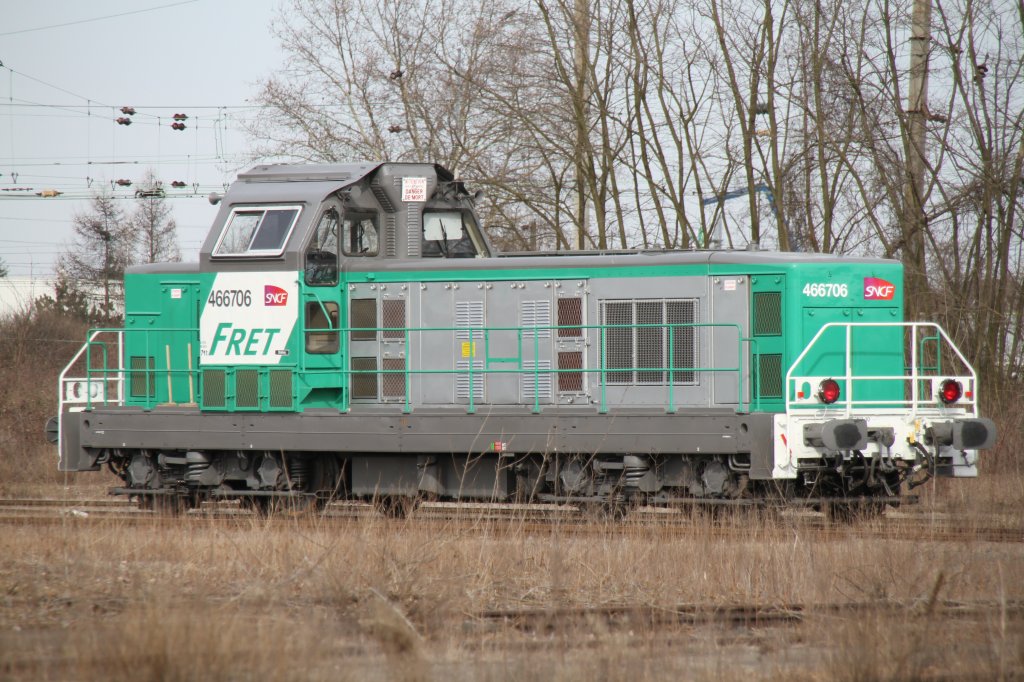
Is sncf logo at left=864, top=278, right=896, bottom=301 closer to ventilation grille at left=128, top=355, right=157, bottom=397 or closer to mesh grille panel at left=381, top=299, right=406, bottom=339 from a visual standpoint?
mesh grille panel at left=381, top=299, right=406, bottom=339

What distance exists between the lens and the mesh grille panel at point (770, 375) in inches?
400

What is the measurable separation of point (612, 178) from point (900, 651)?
13344 mm

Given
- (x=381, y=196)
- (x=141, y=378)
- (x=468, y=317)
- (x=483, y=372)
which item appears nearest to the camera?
→ (x=483, y=372)

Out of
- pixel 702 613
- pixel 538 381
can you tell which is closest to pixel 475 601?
pixel 702 613

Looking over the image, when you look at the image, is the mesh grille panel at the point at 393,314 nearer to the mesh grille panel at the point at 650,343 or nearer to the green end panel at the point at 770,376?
the mesh grille panel at the point at 650,343

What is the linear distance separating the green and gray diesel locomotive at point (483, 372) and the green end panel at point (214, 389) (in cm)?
1

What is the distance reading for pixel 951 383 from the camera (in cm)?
969

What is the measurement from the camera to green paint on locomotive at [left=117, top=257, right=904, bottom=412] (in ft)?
33.2

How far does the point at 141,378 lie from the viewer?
39.1 ft

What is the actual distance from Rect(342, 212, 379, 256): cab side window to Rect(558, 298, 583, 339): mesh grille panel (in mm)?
2163

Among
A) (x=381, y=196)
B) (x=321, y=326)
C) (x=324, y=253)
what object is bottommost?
(x=321, y=326)

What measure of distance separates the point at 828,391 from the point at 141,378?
755cm

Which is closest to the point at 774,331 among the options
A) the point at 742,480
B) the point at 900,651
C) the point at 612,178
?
the point at 742,480

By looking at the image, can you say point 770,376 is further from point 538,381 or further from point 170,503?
point 170,503
